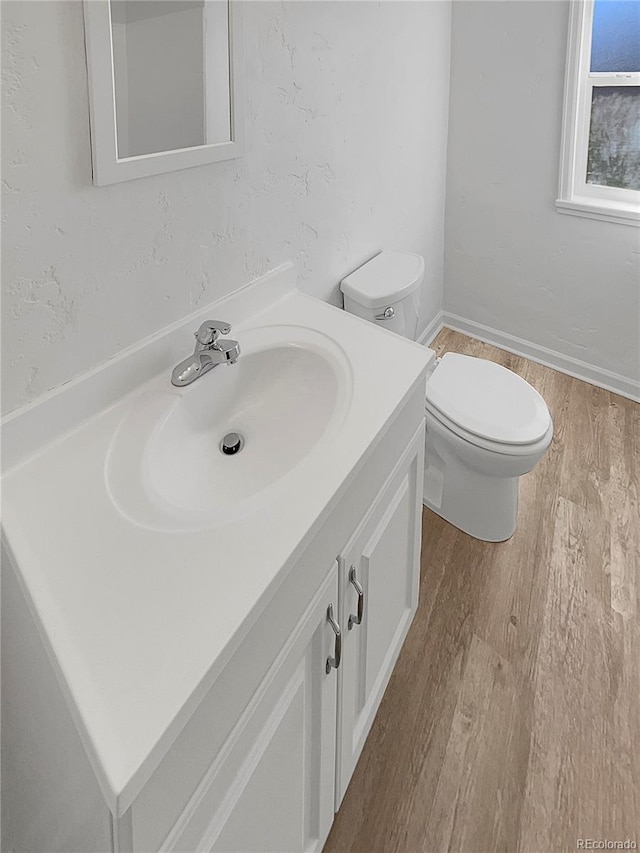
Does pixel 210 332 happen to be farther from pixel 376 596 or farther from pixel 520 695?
pixel 520 695

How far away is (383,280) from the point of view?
2.05 m

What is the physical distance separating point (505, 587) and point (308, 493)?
3.91ft

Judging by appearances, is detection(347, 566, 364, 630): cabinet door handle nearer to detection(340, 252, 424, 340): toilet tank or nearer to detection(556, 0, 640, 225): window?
detection(340, 252, 424, 340): toilet tank

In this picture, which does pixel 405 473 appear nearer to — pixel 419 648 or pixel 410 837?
pixel 419 648

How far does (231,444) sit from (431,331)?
2.14 meters

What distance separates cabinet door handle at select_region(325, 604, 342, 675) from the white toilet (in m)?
0.98

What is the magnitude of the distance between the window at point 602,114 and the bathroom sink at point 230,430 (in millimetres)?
1805

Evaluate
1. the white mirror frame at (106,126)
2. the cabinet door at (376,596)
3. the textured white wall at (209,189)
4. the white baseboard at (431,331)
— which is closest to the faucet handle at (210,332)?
the textured white wall at (209,189)

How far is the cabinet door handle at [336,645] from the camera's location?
3.59 ft

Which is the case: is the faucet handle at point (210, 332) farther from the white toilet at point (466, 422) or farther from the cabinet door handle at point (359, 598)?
the white toilet at point (466, 422)

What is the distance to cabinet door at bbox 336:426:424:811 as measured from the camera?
122cm

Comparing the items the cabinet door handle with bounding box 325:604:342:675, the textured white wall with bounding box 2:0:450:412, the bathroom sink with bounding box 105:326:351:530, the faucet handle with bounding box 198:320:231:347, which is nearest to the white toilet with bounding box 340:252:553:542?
the textured white wall with bounding box 2:0:450:412

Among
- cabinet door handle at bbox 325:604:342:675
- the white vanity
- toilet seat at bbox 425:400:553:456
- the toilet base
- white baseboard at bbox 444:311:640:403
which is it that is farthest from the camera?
white baseboard at bbox 444:311:640:403

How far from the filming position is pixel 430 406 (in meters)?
2.06
